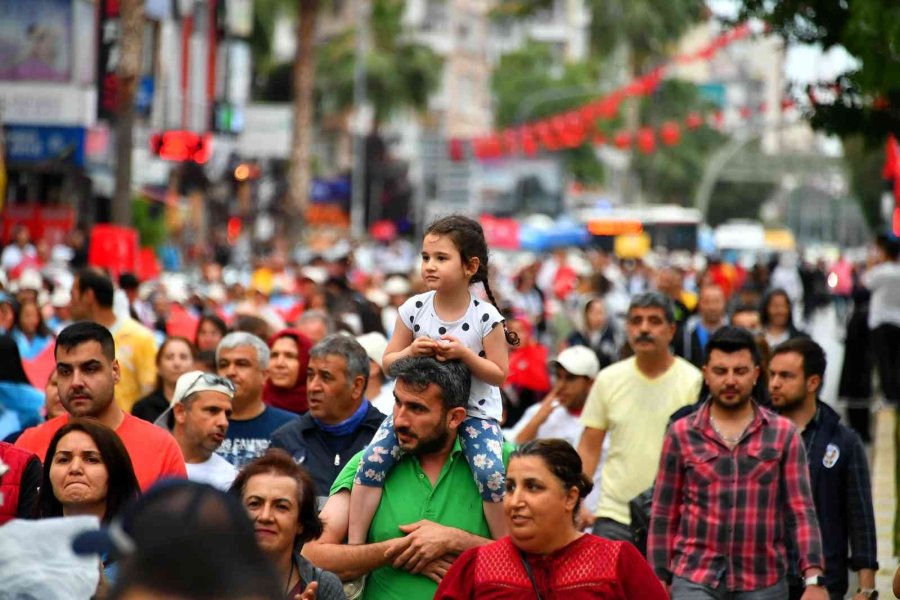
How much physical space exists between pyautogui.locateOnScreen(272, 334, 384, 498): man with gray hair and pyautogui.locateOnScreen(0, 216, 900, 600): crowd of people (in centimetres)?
1

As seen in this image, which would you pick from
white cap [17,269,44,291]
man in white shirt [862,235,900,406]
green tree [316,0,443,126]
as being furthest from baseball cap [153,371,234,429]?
green tree [316,0,443,126]

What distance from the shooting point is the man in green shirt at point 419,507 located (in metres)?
5.83

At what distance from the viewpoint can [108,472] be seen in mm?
5691

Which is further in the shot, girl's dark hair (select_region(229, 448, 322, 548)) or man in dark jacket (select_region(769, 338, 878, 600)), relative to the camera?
man in dark jacket (select_region(769, 338, 878, 600))

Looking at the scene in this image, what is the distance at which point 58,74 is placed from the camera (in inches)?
1167

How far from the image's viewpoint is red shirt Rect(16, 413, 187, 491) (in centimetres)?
655

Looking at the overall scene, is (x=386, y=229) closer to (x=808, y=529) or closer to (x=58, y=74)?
(x=58, y=74)

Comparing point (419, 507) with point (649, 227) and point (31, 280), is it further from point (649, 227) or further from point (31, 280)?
point (649, 227)

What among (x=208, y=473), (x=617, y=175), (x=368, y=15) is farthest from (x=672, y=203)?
(x=208, y=473)

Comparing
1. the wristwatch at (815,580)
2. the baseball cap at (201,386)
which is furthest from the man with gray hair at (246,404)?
the wristwatch at (815,580)

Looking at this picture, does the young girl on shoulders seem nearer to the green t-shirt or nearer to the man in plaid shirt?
the green t-shirt

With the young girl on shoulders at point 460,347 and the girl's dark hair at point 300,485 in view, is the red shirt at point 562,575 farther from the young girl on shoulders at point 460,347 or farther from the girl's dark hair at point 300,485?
the young girl on shoulders at point 460,347

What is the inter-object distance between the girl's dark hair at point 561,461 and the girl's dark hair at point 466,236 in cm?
81

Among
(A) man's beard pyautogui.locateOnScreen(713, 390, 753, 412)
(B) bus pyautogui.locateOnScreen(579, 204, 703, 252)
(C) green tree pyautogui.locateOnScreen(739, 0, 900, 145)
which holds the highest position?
(C) green tree pyautogui.locateOnScreen(739, 0, 900, 145)
